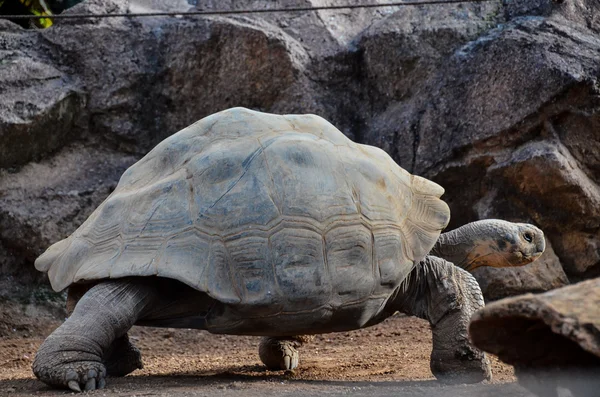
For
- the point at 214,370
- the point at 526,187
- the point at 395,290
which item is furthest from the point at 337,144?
the point at 526,187

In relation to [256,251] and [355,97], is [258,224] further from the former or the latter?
[355,97]

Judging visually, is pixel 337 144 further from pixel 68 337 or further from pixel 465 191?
pixel 465 191

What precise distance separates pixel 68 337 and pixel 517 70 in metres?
4.16

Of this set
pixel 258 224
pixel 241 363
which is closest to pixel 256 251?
pixel 258 224

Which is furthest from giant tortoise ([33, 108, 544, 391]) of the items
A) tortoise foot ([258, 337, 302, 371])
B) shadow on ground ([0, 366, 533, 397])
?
tortoise foot ([258, 337, 302, 371])

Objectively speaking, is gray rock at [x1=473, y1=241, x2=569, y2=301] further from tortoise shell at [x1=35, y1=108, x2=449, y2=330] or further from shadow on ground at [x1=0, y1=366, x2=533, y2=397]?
shadow on ground at [x1=0, y1=366, x2=533, y2=397]

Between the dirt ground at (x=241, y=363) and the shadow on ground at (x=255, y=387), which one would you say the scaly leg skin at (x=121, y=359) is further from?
the shadow on ground at (x=255, y=387)

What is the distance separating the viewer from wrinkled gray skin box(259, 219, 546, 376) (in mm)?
4680

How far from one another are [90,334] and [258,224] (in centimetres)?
89

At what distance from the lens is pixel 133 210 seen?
391cm

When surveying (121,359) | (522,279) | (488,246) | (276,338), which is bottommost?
(121,359)

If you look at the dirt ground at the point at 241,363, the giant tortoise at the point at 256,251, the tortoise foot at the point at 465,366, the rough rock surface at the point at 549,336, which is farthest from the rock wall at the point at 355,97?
the rough rock surface at the point at 549,336

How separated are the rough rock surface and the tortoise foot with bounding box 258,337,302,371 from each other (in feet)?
8.50

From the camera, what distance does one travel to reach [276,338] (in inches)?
194
